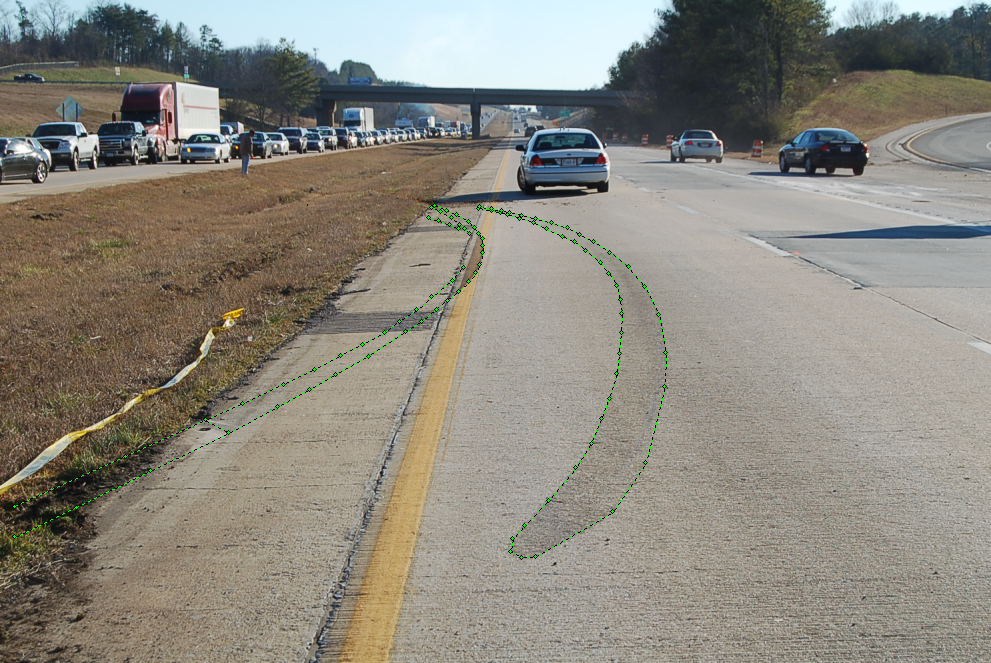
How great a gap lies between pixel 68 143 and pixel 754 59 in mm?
58000

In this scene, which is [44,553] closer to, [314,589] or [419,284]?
[314,589]

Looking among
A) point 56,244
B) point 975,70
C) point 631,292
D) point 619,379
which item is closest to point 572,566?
point 619,379

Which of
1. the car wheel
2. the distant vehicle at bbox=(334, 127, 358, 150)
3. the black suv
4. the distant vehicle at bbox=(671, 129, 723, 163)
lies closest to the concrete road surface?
the car wheel

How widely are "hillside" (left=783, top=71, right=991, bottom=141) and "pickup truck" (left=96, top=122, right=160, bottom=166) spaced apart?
48.8 meters

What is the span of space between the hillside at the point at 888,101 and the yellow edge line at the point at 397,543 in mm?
75447

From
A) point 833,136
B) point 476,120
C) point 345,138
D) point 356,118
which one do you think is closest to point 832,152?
point 833,136

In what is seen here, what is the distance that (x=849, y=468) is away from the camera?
5.19m

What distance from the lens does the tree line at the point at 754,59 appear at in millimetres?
79250

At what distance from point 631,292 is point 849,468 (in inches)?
219

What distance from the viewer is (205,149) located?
49.5m

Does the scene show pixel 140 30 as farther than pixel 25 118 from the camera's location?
Yes

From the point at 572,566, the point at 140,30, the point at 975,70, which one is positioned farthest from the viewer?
the point at 140,30

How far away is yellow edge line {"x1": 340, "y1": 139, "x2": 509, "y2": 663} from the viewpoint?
359 cm

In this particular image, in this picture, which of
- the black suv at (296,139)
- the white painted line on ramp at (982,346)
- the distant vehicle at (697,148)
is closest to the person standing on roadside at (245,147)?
the distant vehicle at (697,148)
